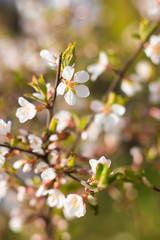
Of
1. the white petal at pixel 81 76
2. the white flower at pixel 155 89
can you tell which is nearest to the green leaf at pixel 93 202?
the white petal at pixel 81 76

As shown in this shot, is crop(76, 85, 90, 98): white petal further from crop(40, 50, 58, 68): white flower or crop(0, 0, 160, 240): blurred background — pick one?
crop(0, 0, 160, 240): blurred background

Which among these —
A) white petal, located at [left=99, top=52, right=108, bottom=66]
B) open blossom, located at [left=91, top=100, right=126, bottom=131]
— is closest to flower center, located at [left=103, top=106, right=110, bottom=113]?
open blossom, located at [left=91, top=100, right=126, bottom=131]

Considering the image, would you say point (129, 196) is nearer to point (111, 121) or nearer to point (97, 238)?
point (111, 121)

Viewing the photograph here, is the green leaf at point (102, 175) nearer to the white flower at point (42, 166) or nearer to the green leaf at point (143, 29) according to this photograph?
the white flower at point (42, 166)

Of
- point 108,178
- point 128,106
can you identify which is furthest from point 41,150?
point 128,106

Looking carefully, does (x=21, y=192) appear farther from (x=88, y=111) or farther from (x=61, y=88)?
(x=88, y=111)

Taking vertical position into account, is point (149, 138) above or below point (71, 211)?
above

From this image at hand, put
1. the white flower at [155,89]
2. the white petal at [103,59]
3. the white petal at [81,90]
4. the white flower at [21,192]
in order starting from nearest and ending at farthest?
the white petal at [81,90] < the white flower at [21,192] < the white petal at [103,59] < the white flower at [155,89]
